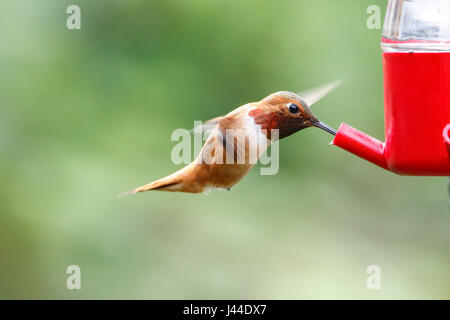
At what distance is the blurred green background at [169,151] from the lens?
7.13 m

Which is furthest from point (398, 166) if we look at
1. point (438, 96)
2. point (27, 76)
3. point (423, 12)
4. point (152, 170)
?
point (27, 76)

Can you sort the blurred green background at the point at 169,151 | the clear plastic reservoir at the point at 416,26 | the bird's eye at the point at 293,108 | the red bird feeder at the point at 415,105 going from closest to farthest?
1. the bird's eye at the point at 293,108
2. the red bird feeder at the point at 415,105
3. the clear plastic reservoir at the point at 416,26
4. the blurred green background at the point at 169,151

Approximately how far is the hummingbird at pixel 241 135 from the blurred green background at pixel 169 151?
12.6 feet

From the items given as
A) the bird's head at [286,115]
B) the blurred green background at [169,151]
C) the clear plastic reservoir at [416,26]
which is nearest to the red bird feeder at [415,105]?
the clear plastic reservoir at [416,26]

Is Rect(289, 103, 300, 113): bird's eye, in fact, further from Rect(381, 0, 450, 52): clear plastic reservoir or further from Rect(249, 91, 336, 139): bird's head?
Rect(381, 0, 450, 52): clear plastic reservoir

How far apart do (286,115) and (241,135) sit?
0.18 meters

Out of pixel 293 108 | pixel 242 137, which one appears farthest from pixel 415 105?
pixel 242 137

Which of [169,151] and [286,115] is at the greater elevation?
[286,115]

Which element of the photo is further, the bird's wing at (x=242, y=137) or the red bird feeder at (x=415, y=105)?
the red bird feeder at (x=415, y=105)

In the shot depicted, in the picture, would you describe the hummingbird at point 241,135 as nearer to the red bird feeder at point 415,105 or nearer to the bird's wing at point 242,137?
the bird's wing at point 242,137

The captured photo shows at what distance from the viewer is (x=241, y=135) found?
10.0 ft

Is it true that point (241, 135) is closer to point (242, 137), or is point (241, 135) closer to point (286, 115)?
point (242, 137)

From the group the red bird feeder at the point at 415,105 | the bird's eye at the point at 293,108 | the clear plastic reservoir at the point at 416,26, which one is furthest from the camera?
the clear plastic reservoir at the point at 416,26
